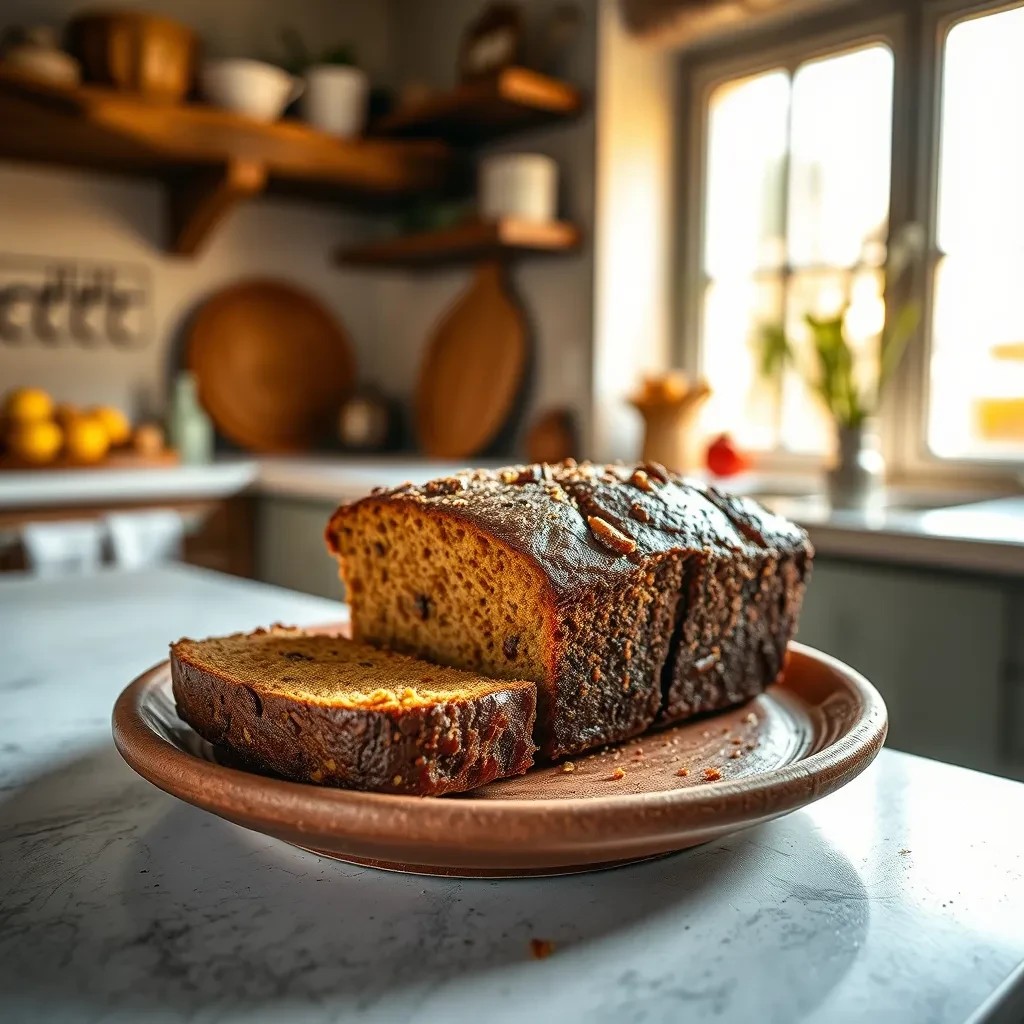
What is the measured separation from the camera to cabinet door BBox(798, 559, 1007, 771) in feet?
5.38

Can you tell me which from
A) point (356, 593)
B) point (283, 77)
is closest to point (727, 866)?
point (356, 593)

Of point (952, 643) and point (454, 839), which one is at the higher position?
point (454, 839)

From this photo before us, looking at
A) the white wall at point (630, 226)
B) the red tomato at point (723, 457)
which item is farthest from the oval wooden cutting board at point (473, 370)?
the red tomato at point (723, 457)

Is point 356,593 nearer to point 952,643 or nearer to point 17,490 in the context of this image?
point 952,643

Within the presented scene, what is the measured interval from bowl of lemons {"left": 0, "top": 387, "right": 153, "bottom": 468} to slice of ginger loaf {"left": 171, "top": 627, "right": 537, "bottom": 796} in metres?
2.14

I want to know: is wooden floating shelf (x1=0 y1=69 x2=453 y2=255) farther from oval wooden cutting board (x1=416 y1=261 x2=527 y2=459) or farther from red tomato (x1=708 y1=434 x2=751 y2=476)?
red tomato (x1=708 y1=434 x2=751 y2=476)

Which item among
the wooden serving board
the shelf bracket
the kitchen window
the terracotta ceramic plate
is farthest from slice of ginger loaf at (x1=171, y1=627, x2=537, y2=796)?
the shelf bracket

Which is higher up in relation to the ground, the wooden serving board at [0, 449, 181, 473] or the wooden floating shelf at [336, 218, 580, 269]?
Answer: the wooden floating shelf at [336, 218, 580, 269]

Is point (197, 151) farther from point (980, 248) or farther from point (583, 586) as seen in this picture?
point (583, 586)

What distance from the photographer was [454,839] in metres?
0.46

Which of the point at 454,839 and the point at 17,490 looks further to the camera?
the point at 17,490

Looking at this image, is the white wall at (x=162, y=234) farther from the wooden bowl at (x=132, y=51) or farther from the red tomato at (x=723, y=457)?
the red tomato at (x=723, y=457)

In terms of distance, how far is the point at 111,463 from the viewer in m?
2.73

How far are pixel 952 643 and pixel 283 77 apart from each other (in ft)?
7.46
